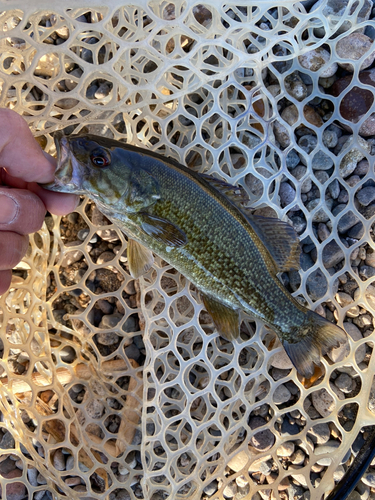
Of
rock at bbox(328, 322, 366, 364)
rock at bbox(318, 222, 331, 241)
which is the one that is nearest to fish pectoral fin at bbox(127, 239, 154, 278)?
rock at bbox(318, 222, 331, 241)

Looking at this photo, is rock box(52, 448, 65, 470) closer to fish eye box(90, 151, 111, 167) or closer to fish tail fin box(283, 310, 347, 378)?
fish tail fin box(283, 310, 347, 378)

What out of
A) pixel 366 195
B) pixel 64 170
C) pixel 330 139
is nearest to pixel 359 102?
pixel 330 139

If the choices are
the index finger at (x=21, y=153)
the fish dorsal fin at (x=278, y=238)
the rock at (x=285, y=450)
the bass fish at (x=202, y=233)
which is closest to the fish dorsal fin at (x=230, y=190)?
the bass fish at (x=202, y=233)

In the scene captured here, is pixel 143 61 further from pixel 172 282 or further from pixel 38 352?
pixel 38 352

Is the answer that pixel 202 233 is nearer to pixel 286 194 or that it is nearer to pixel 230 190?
pixel 230 190

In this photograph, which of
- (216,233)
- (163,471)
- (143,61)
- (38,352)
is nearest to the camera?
(216,233)

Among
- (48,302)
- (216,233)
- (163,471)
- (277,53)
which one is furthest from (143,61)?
(163,471)
